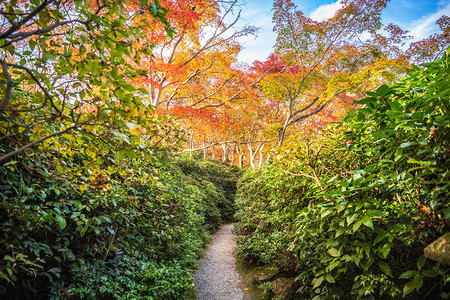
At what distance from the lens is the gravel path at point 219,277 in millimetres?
4113

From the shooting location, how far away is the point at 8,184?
218cm

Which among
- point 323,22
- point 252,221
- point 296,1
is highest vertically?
point 296,1

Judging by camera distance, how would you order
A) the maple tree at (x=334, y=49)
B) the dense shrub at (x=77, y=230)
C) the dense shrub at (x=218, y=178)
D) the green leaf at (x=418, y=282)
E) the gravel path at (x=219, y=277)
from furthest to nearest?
the dense shrub at (x=218, y=178) < the maple tree at (x=334, y=49) < the gravel path at (x=219, y=277) < the dense shrub at (x=77, y=230) < the green leaf at (x=418, y=282)

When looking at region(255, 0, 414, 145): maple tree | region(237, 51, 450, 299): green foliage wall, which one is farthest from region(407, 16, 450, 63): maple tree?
region(237, 51, 450, 299): green foliage wall

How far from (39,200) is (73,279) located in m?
0.98

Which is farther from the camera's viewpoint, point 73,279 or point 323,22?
point 323,22

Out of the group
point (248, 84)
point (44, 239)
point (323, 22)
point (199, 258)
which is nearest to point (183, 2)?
point (248, 84)

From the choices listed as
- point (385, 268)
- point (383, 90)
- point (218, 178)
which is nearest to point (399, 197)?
point (385, 268)

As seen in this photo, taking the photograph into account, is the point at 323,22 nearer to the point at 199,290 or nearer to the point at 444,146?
the point at 444,146

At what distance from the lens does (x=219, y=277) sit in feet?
16.1

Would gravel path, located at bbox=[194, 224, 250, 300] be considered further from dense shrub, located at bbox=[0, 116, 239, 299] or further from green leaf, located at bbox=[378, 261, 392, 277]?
green leaf, located at bbox=[378, 261, 392, 277]

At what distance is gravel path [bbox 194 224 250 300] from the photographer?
411cm

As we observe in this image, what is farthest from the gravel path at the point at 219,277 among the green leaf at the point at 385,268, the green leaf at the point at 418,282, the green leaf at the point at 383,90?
the green leaf at the point at 383,90

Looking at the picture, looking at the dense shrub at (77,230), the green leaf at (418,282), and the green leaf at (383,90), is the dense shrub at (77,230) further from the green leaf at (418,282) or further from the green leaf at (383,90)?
the green leaf at (418,282)
